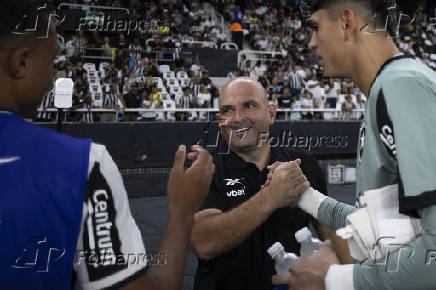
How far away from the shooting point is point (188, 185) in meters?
1.29

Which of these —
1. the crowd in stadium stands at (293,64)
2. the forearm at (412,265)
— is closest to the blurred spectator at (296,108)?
the crowd in stadium stands at (293,64)

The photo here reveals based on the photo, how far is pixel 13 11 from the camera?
3.64 feet

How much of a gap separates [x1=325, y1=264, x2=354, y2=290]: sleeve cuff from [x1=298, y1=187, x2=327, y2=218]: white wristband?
580mm

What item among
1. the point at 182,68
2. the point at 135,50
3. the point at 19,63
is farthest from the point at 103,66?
the point at 19,63

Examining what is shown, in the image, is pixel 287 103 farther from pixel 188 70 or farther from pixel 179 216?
pixel 179 216

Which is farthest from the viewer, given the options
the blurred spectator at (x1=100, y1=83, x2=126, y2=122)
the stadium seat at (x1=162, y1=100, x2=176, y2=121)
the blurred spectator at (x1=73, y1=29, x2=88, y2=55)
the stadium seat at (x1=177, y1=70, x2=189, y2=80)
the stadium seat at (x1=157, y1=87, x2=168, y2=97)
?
the stadium seat at (x1=177, y1=70, x2=189, y2=80)

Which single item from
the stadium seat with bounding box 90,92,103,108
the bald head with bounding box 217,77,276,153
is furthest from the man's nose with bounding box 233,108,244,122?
the stadium seat with bounding box 90,92,103,108

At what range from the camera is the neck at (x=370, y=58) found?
1.56m

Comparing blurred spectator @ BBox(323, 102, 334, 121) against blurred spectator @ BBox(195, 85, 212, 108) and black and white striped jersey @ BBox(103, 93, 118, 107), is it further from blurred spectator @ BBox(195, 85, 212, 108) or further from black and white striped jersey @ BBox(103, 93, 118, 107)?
black and white striped jersey @ BBox(103, 93, 118, 107)

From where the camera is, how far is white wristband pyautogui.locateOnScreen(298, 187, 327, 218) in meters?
2.08

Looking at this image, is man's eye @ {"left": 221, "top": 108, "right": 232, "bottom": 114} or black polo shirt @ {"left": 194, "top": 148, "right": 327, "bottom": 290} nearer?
black polo shirt @ {"left": 194, "top": 148, "right": 327, "bottom": 290}

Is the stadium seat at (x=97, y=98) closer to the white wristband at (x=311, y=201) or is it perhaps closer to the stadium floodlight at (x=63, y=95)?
the stadium floodlight at (x=63, y=95)

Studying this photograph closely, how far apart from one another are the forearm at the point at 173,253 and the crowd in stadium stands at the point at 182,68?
8244 millimetres

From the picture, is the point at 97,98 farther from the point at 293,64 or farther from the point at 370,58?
the point at 370,58
